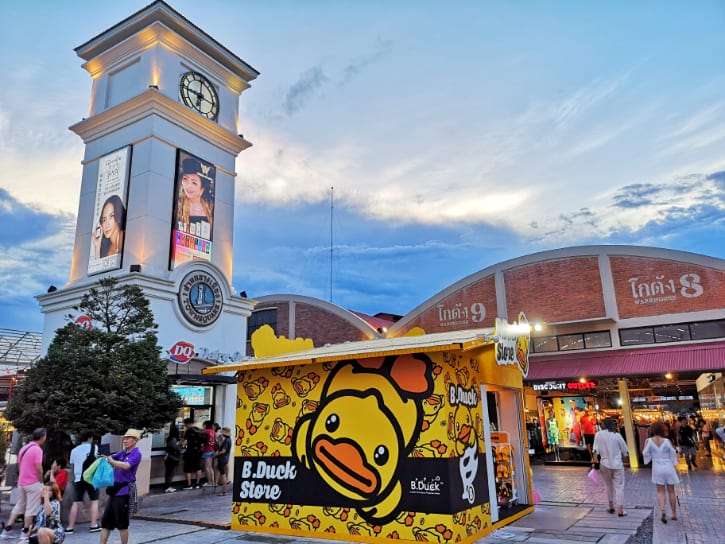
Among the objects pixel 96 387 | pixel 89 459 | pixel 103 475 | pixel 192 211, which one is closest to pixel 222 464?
pixel 96 387

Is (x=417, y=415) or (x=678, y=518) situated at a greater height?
(x=417, y=415)

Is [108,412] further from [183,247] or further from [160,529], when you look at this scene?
[183,247]

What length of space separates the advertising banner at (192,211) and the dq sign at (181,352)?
2.49 meters

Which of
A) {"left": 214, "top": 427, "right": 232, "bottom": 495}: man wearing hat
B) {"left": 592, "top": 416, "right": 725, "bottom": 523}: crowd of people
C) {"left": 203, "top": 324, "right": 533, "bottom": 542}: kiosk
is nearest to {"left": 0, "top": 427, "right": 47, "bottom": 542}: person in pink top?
{"left": 203, "top": 324, "right": 533, "bottom": 542}: kiosk

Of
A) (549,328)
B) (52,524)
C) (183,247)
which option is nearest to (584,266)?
(549,328)

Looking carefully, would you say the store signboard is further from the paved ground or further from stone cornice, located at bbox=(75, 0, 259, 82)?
stone cornice, located at bbox=(75, 0, 259, 82)

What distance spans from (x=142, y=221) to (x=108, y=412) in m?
6.82

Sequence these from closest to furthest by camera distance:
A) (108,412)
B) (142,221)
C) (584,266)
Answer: (108,412) < (142,221) < (584,266)

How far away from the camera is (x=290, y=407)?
8.63 m

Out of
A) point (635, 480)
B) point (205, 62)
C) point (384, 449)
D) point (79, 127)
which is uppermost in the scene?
point (205, 62)

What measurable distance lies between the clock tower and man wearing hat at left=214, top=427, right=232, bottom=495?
5.31 ft

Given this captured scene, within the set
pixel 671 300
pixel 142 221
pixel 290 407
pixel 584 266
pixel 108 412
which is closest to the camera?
pixel 290 407

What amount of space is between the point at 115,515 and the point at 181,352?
26.2 ft

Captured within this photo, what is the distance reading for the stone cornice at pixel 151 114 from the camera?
16.4 metres
